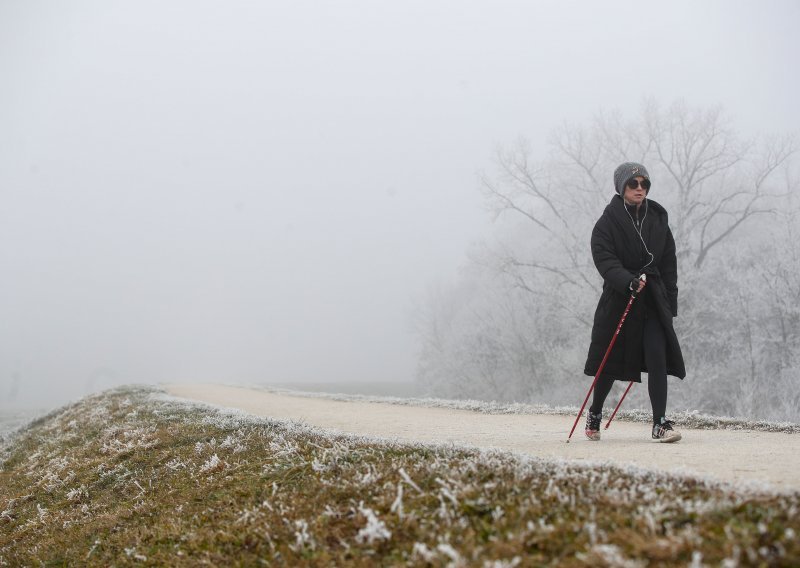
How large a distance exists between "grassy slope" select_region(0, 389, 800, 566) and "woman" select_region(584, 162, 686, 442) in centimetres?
300

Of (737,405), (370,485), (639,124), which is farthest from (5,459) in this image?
(639,124)

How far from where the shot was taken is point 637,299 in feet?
22.5

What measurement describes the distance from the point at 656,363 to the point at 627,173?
242 centimetres

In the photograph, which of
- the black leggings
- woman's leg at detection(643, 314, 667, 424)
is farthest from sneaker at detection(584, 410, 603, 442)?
woman's leg at detection(643, 314, 667, 424)

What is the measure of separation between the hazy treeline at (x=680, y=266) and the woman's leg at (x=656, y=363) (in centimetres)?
1594

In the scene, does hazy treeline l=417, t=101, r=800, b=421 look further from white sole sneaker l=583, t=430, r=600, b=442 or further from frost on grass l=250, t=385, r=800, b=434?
white sole sneaker l=583, t=430, r=600, b=442

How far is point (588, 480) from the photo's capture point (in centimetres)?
375

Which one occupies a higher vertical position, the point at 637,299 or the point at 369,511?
the point at 637,299

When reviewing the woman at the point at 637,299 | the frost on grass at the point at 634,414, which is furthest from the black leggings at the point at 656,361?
the frost on grass at the point at 634,414

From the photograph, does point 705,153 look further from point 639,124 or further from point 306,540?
point 306,540

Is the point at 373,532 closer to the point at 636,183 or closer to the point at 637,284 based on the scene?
the point at 637,284

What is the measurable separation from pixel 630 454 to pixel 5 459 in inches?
525

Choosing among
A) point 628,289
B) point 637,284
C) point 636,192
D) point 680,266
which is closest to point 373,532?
point 637,284

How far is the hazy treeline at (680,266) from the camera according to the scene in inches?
940
